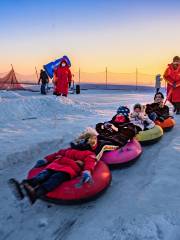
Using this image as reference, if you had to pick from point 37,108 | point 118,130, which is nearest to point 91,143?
point 118,130

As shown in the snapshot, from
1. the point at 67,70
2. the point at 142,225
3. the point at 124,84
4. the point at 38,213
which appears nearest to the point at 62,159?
the point at 38,213

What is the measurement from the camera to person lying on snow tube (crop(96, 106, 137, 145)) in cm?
611

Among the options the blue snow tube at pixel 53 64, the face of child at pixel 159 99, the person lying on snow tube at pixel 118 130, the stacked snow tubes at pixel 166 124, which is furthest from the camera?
the blue snow tube at pixel 53 64

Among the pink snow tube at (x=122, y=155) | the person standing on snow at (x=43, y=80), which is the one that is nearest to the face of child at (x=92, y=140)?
the pink snow tube at (x=122, y=155)

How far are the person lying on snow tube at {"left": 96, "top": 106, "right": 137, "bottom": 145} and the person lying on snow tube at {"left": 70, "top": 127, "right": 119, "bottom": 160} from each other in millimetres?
300

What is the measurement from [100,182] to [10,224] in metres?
1.22

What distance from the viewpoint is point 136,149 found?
614 centimetres

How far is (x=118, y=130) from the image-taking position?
21.7 feet

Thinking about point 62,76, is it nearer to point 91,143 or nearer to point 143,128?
point 143,128

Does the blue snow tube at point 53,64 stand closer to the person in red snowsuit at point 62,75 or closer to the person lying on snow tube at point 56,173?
the person in red snowsuit at point 62,75

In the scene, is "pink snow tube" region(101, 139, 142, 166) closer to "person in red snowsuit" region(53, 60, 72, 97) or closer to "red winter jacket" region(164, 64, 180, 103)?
"red winter jacket" region(164, 64, 180, 103)

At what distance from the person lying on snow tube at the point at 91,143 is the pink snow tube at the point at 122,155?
4.5 inches

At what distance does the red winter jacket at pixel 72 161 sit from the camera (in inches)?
177

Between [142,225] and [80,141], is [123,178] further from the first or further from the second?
[142,225]
